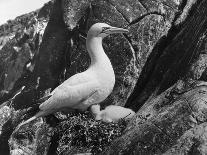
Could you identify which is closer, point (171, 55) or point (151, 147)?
point (151, 147)

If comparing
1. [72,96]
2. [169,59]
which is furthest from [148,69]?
[72,96]

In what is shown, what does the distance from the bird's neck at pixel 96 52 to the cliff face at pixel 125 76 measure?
1113 millimetres

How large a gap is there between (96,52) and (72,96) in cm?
113

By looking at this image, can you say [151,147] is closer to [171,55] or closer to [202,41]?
[202,41]

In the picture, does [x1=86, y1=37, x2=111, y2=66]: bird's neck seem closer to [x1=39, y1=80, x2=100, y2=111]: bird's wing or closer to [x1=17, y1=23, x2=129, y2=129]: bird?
[x1=17, y1=23, x2=129, y2=129]: bird

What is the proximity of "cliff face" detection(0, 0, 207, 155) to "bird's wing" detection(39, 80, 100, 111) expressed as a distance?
326 mm

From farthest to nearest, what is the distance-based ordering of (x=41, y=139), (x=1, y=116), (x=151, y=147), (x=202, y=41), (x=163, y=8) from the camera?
(x=1, y=116), (x=163, y=8), (x=41, y=139), (x=202, y=41), (x=151, y=147)

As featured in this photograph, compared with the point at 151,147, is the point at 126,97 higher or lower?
lower

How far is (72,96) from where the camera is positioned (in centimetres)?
1344

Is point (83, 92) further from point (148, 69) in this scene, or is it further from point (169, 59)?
point (148, 69)

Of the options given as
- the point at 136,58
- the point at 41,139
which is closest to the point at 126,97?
the point at 136,58

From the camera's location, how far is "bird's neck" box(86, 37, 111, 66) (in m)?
13.8

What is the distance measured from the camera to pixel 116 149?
10.9 m

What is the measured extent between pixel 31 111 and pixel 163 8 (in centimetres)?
444
